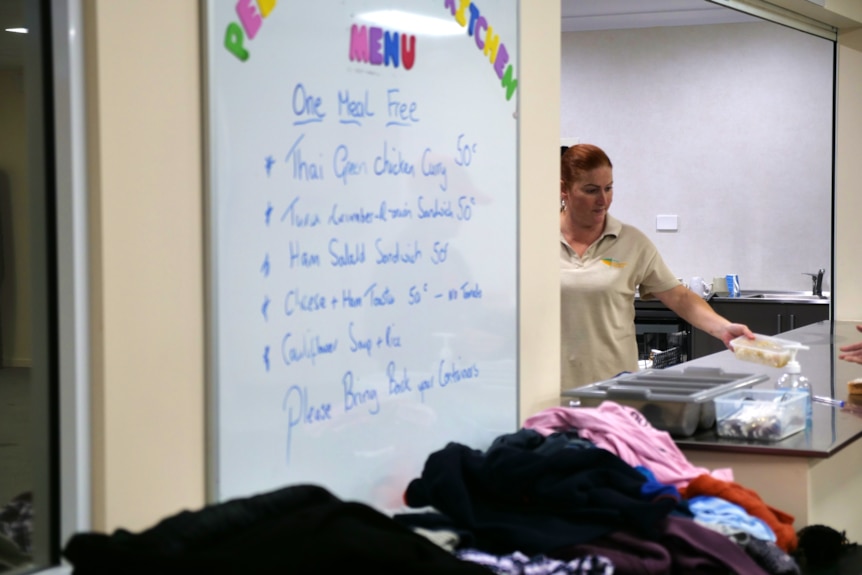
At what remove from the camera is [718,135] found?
7453 millimetres

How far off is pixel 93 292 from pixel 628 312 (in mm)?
2609

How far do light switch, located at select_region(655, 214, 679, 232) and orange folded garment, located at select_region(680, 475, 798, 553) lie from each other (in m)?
5.54

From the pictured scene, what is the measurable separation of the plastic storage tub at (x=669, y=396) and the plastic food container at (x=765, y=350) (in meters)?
0.17

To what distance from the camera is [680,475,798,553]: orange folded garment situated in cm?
212

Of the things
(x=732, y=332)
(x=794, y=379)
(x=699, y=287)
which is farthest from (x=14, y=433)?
(x=794, y=379)

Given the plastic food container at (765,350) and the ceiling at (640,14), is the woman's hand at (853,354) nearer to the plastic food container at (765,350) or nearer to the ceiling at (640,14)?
the plastic food container at (765,350)

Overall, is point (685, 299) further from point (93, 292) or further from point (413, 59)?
point (93, 292)

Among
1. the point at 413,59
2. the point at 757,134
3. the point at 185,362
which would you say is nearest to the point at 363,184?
the point at 413,59

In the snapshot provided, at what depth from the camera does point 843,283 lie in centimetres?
561

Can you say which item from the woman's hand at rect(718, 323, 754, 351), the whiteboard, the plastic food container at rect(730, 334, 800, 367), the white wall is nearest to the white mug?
the white wall

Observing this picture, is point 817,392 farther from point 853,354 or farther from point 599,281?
point 599,281

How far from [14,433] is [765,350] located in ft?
17.5

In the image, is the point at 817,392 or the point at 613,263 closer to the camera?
the point at 817,392

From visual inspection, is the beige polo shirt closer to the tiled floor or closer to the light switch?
the tiled floor
